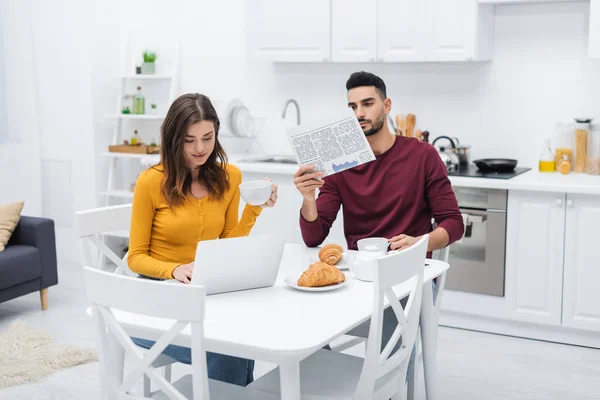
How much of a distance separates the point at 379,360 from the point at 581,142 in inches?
101

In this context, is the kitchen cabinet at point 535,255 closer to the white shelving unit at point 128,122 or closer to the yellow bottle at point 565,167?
the yellow bottle at point 565,167

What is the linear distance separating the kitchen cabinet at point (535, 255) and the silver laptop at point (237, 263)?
2.02 m

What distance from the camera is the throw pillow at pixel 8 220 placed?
170 inches

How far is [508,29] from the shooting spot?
14.3 feet

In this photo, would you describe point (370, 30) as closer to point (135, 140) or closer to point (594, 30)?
point (594, 30)

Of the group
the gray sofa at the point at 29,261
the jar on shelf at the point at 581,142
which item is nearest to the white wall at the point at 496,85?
the jar on shelf at the point at 581,142

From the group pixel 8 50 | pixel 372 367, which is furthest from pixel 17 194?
pixel 372 367

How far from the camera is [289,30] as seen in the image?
15.1 ft

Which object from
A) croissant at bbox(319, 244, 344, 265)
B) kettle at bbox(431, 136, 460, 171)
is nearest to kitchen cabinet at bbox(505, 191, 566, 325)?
kettle at bbox(431, 136, 460, 171)

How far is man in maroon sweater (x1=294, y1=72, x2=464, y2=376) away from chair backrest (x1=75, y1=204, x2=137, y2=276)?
71 cm

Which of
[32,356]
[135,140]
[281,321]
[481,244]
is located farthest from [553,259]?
[135,140]

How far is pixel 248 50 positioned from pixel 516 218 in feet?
6.31

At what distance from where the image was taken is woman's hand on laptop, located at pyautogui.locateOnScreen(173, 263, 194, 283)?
232 centimetres

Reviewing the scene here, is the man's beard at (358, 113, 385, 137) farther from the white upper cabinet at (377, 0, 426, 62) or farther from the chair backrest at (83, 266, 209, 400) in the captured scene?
the white upper cabinet at (377, 0, 426, 62)
